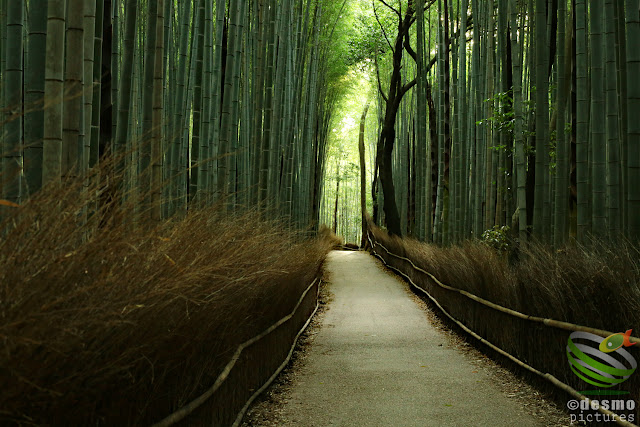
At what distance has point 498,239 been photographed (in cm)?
699

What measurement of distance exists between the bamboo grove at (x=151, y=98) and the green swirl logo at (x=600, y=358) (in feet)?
6.70

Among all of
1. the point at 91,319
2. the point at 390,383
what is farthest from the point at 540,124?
the point at 91,319

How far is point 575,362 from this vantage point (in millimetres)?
3227

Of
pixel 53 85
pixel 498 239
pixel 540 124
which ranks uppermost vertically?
pixel 540 124

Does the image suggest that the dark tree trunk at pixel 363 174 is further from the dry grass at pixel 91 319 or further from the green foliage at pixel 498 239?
the dry grass at pixel 91 319

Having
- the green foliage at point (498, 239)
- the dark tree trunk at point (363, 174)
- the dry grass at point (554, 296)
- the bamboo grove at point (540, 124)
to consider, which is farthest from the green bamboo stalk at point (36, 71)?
the dark tree trunk at point (363, 174)

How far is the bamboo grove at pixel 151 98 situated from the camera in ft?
7.82

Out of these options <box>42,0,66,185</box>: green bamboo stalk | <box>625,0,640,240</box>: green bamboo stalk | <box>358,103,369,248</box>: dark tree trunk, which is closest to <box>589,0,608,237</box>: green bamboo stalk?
<box>625,0,640,240</box>: green bamboo stalk

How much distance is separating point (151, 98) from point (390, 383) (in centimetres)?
234

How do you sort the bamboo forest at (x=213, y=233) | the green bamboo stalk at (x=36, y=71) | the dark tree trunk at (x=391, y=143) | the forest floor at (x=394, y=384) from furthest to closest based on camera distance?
the dark tree trunk at (x=391, y=143)
the forest floor at (x=394, y=384)
the green bamboo stalk at (x=36, y=71)
the bamboo forest at (x=213, y=233)

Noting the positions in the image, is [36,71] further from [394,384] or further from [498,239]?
[498,239]

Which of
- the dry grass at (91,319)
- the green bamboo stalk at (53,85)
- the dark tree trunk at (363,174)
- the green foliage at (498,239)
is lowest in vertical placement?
the dry grass at (91,319)

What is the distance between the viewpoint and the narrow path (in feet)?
10.8

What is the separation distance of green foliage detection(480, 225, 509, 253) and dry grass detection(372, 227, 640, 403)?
114cm
